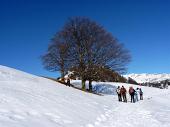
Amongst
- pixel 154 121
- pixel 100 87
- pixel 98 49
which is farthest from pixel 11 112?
pixel 100 87

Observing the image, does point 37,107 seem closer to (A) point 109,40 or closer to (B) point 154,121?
(B) point 154,121

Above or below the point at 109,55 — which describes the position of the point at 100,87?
below

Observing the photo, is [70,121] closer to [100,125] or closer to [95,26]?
[100,125]

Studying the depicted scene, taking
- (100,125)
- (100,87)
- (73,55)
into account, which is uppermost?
(73,55)

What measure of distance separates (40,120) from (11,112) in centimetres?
124

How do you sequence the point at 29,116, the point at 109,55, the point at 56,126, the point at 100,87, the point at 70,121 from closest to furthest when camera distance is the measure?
the point at 56,126
the point at 29,116
the point at 70,121
the point at 109,55
the point at 100,87

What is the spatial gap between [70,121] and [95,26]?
112 ft

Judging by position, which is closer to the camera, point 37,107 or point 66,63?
point 37,107

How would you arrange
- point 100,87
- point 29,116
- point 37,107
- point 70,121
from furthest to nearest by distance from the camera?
point 100,87
point 37,107
point 70,121
point 29,116

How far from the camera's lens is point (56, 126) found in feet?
41.6

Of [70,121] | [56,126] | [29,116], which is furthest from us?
[70,121]

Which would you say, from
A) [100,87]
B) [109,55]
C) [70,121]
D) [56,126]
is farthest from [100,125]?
[100,87]

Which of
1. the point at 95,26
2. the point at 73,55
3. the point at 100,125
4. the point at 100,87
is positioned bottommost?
the point at 100,125

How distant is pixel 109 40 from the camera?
4662cm
